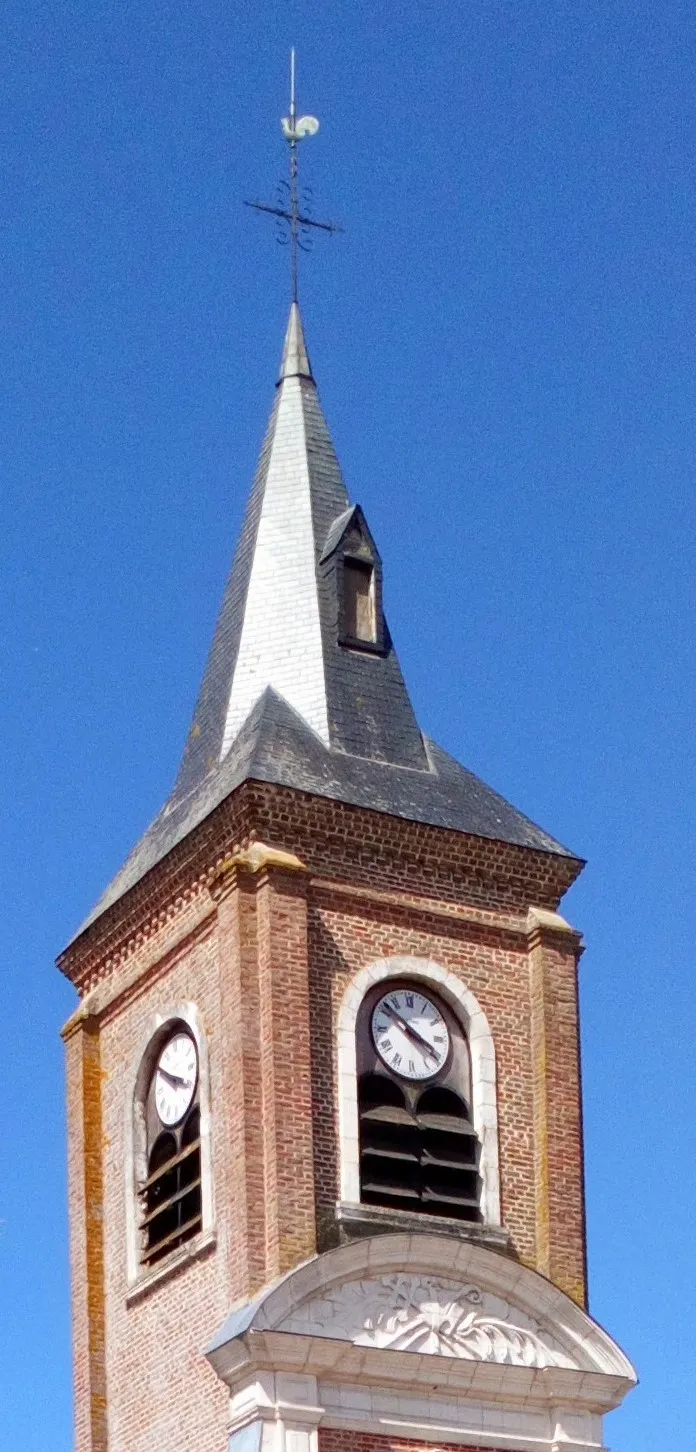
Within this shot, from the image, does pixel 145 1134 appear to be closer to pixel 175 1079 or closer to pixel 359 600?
pixel 175 1079

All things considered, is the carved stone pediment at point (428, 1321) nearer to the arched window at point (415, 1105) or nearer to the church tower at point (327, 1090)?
the church tower at point (327, 1090)

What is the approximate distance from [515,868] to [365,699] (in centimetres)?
229

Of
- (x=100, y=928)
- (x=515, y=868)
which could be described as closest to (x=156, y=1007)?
(x=100, y=928)

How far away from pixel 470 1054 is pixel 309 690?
12.8 ft

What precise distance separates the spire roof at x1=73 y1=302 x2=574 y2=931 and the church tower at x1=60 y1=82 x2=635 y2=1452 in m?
0.04

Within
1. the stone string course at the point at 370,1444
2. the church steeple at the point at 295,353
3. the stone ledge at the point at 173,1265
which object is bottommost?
the stone string course at the point at 370,1444

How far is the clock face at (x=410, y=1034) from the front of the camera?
2709 cm

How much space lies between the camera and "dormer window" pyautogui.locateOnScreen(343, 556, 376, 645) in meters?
29.8

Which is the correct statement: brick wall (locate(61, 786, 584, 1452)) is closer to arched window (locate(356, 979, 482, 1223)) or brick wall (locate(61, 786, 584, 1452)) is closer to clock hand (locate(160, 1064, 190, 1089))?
arched window (locate(356, 979, 482, 1223))

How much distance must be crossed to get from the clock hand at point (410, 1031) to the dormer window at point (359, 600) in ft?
13.7

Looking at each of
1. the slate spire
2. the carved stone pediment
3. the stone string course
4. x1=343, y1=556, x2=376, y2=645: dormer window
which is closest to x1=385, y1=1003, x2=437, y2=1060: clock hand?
the carved stone pediment

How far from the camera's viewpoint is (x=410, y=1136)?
88.0 feet

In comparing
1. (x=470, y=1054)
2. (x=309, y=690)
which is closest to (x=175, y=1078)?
(x=470, y=1054)

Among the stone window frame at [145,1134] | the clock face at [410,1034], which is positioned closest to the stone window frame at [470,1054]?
the clock face at [410,1034]
